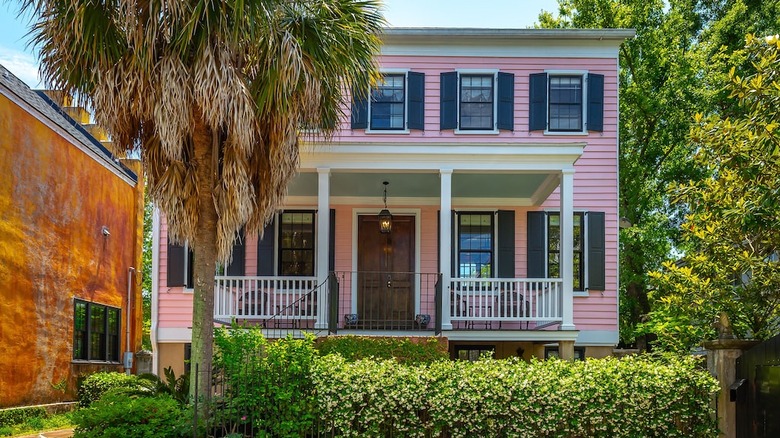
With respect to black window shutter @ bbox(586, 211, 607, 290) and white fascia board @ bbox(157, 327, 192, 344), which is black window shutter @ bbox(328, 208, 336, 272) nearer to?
white fascia board @ bbox(157, 327, 192, 344)

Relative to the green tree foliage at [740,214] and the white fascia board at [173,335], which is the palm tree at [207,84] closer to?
the green tree foliage at [740,214]

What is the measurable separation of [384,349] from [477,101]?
20.4 ft

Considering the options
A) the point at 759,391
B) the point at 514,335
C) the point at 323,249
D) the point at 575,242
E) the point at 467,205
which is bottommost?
the point at 759,391

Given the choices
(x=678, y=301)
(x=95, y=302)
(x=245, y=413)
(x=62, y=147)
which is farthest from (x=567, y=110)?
(x=95, y=302)

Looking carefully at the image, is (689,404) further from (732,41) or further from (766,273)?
(732,41)

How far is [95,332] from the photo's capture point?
58.5ft

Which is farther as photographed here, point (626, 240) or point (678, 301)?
point (626, 240)

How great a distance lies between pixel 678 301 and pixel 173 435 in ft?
19.7

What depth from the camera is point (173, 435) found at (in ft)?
27.9

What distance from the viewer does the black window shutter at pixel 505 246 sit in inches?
579

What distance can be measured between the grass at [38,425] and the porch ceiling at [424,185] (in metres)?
5.91

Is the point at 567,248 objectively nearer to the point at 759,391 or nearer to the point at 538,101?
the point at 538,101

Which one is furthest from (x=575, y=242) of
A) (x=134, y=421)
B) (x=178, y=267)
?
(x=134, y=421)

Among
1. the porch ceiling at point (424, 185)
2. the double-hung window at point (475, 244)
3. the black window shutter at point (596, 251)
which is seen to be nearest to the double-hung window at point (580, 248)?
the black window shutter at point (596, 251)
